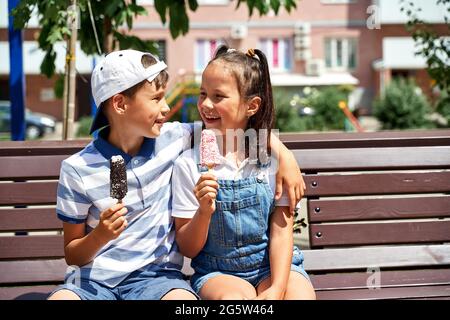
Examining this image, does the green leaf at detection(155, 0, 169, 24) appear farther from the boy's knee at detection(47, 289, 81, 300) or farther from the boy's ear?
the boy's knee at detection(47, 289, 81, 300)

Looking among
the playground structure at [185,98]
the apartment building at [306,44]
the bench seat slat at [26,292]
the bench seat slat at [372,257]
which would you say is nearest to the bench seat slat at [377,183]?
the bench seat slat at [372,257]

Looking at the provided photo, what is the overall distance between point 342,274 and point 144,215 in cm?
105

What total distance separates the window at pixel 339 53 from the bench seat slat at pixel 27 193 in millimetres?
31767

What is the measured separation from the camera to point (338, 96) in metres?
23.0

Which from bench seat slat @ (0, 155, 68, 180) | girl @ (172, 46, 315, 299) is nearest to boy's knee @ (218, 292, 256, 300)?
girl @ (172, 46, 315, 299)

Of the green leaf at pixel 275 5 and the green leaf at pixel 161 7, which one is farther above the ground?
the green leaf at pixel 275 5

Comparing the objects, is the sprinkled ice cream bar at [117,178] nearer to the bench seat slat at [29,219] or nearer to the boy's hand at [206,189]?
the boy's hand at [206,189]

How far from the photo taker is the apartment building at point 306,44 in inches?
1289

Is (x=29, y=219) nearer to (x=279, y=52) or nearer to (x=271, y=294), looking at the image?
(x=271, y=294)

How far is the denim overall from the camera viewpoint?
2793mm

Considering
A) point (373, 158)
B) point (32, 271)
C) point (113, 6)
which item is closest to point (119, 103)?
point (32, 271)

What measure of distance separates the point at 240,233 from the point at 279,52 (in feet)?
104

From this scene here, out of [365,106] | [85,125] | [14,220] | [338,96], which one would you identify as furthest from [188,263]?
[365,106]

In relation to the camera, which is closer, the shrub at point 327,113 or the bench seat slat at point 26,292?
the bench seat slat at point 26,292
